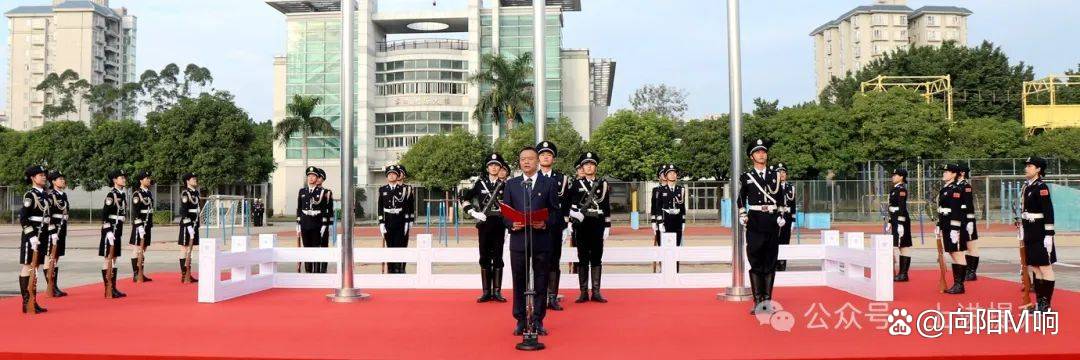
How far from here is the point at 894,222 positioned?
1332 cm

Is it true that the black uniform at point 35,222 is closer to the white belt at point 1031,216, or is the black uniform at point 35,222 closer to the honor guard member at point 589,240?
the honor guard member at point 589,240

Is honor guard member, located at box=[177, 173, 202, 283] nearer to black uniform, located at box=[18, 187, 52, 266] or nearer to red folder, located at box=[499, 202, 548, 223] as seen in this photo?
black uniform, located at box=[18, 187, 52, 266]

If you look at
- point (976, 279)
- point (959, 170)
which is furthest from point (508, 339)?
point (976, 279)

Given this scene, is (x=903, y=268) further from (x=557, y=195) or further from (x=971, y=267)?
(x=557, y=195)

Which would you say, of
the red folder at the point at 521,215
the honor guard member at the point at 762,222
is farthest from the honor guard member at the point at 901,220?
the red folder at the point at 521,215

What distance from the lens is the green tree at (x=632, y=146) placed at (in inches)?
1839

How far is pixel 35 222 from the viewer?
1010cm

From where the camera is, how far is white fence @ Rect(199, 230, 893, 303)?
10.8m

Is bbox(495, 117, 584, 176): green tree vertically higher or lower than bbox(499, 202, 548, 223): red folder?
higher

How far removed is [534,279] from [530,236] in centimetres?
39

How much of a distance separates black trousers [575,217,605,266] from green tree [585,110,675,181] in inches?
1428

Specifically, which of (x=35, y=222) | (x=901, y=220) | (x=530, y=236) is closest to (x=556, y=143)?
(x=901, y=220)

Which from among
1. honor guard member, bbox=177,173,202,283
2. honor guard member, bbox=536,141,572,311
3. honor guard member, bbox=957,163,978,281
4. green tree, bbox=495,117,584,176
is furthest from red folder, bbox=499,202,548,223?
green tree, bbox=495,117,584,176

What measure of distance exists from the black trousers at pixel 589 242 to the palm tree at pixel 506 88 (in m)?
42.0
